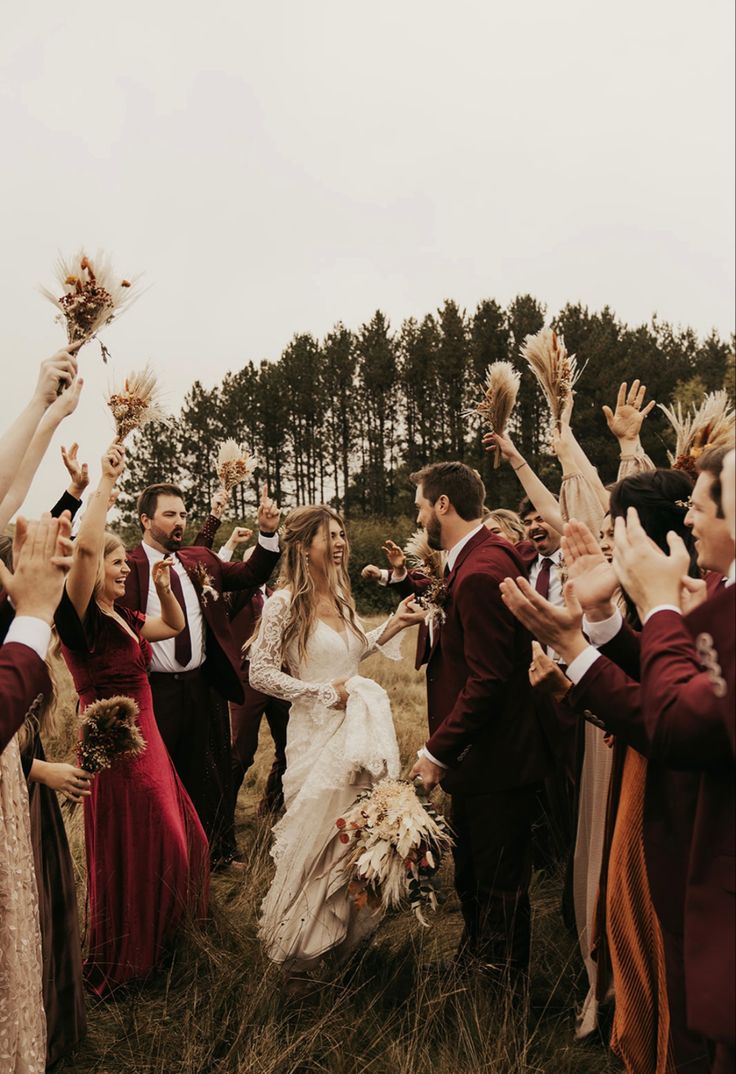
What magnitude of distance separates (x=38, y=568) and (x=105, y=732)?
5.32 ft

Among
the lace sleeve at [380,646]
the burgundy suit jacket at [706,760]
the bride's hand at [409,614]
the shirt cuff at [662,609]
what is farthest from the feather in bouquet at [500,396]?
the burgundy suit jacket at [706,760]

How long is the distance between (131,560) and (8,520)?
3.43m

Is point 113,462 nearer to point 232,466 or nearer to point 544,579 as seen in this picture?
point 232,466

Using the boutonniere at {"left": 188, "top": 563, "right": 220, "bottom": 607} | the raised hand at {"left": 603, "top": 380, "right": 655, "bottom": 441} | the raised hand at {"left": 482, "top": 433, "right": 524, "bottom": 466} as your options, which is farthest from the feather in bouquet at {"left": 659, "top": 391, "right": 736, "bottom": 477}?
the boutonniere at {"left": 188, "top": 563, "right": 220, "bottom": 607}

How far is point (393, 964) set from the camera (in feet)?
13.3

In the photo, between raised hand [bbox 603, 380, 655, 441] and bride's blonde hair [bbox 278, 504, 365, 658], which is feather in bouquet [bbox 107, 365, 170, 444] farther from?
raised hand [bbox 603, 380, 655, 441]

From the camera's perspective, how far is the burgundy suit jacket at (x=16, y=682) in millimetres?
1983

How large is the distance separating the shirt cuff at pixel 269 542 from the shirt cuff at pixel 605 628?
13.2 ft

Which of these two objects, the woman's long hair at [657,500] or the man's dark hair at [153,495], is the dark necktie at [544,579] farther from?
the woman's long hair at [657,500]

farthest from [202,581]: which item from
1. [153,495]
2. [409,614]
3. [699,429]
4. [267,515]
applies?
[699,429]

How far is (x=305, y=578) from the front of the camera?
188 inches

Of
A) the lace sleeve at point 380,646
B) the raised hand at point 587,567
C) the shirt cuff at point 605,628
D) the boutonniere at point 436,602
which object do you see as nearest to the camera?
the raised hand at point 587,567

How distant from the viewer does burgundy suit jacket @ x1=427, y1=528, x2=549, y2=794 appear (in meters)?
3.74

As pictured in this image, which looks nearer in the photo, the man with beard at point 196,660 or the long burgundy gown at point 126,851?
the long burgundy gown at point 126,851
